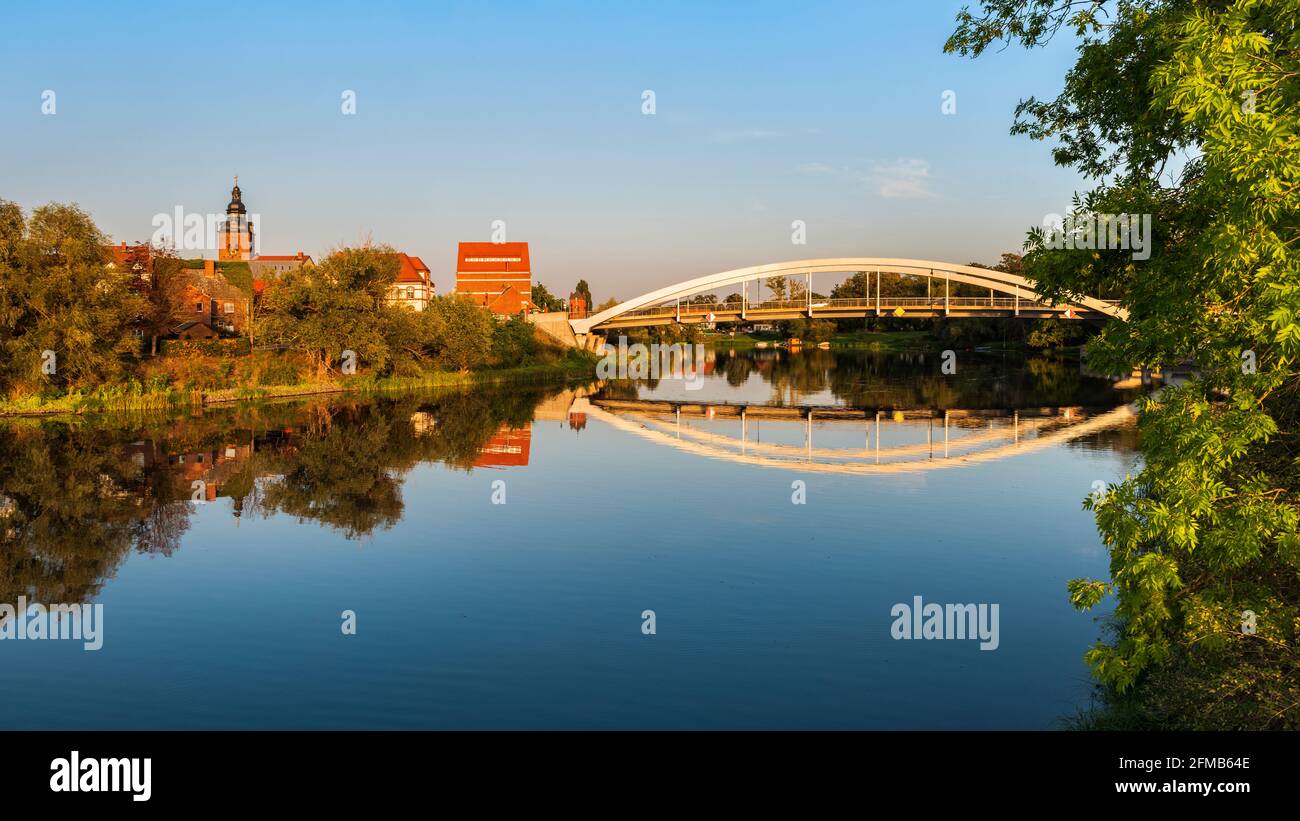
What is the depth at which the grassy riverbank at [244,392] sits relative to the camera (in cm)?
3375

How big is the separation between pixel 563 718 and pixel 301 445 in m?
21.1

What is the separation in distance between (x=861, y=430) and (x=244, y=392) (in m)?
25.0

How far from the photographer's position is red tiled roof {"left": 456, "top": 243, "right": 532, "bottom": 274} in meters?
128

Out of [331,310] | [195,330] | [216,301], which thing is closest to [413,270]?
[216,301]

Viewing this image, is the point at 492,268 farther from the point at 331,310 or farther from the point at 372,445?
the point at 372,445

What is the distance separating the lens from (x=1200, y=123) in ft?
24.9

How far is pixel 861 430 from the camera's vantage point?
34.1 metres

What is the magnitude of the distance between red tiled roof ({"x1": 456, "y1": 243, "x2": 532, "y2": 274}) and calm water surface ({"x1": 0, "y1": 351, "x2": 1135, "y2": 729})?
98.5 metres

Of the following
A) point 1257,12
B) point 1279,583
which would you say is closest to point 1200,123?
point 1257,12

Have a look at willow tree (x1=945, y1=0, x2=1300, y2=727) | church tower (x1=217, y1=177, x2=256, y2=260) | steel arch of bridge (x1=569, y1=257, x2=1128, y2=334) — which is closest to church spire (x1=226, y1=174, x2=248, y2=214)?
church tower (x1=217, y1=177, x2=256, y2=260)
